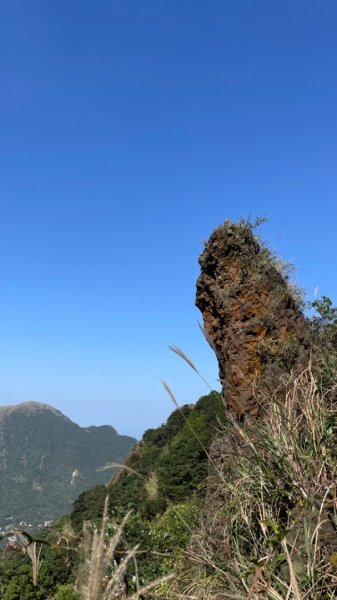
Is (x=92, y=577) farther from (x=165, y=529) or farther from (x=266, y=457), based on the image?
(x=165, y=529)

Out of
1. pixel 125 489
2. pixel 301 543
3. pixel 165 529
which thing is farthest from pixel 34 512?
pixel 301 543

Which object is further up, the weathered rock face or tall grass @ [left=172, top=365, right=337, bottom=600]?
the weathered rock face

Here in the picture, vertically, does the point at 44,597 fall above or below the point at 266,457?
below

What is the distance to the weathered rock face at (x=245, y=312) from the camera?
346 inches

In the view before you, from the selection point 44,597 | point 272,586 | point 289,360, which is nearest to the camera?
point 272,586

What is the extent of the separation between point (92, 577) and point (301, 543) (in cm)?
224

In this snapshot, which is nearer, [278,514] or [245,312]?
[278,514]

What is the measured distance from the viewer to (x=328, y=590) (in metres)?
2.26

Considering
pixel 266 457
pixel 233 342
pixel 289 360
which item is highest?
pixel 233 342

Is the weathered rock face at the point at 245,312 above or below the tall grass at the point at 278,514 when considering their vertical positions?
above

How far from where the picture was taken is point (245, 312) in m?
9.72

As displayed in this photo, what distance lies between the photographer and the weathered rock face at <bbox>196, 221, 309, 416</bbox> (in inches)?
346

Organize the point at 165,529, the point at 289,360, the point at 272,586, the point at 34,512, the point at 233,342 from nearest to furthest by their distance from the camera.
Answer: the point at 272,586 < the point at 289,360 < the point at 233,342 < the point at 165,529 < the point at 34,512

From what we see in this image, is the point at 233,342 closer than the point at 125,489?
Yes
